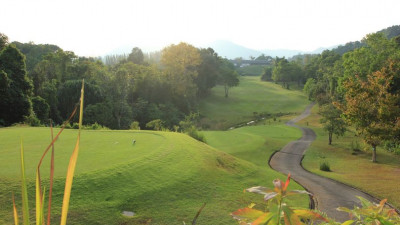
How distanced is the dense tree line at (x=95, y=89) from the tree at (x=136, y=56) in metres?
8.74

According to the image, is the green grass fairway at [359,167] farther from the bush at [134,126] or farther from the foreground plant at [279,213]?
the bush at [134,126]

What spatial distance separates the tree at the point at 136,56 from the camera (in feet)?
217

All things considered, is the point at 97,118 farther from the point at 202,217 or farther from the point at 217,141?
the point at 202,217

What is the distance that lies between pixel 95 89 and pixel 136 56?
105 ft

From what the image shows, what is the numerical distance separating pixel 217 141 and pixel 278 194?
85.8 ft

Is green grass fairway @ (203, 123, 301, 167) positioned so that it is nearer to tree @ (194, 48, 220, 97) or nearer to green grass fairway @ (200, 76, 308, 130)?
green grass fairway @ (200, 76, 308, 130)

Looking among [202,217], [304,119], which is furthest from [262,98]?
[202,217]

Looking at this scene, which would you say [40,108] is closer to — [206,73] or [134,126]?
[134,126]

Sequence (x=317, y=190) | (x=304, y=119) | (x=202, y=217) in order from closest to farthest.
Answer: (x=202, y=217) → (x=317, y=190) → (x=304, y=119)

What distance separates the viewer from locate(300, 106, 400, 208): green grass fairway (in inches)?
565

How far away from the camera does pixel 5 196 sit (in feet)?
25.5

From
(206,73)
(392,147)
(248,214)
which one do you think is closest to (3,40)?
(248,214)

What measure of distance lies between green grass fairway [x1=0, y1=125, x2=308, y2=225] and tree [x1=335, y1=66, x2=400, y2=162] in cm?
924

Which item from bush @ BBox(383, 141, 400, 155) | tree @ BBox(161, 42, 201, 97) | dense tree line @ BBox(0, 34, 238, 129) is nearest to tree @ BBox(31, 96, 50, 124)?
dense tree line @ BBox(0, 34, 238, 129)
